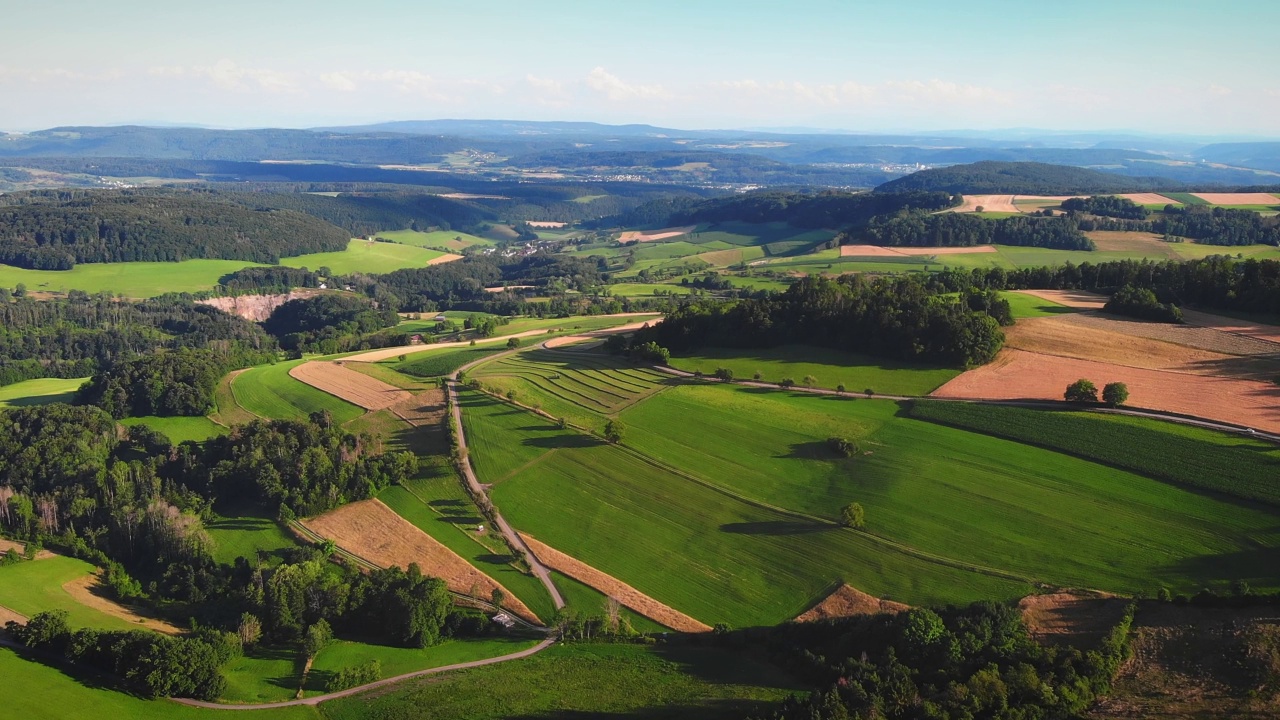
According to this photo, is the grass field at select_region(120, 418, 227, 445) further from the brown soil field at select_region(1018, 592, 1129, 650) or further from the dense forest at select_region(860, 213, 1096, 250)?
the dense forest at select_region(860, 213, 1096, 250)

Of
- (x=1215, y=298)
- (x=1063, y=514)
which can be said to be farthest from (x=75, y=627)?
(x=1215, y=298)

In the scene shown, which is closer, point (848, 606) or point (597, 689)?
point (597, 689)

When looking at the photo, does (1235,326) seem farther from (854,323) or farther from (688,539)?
(688,539)

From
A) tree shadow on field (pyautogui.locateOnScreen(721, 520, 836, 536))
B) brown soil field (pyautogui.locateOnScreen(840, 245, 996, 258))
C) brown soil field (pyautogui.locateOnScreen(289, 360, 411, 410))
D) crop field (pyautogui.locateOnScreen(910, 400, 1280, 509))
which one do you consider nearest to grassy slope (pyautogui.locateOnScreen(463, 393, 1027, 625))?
tree shadow on field (pyautogui.locateOnScreen(721, 520, 836, 536))

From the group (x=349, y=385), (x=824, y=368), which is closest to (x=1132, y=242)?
(x=824, y=368)

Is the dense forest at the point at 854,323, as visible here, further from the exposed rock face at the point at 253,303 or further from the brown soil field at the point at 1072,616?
the exposed rock face at the point at 253,303

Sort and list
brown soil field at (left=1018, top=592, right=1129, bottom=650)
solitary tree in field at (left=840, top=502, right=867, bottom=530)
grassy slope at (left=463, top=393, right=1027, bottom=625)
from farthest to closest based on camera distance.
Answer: solitary tree in field at (left=840, top=502, right=867, bottom=530)
grassy slope at (left=463, top=393, right=1027, bottom=625)
brown soil field at (left=1018, top=592, right=1129, bottom=650)

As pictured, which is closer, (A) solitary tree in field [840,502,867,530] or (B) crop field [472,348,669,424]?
(A) solitary tree in field [840,502,867,530]
